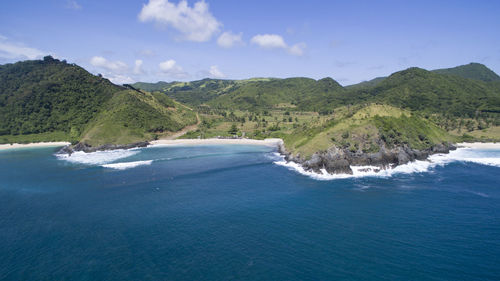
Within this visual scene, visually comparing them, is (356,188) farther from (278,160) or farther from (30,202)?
(30,202)

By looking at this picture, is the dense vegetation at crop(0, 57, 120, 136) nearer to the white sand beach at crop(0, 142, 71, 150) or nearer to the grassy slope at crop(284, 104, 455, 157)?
the white sand beach at crop(0, 142, 71, 150)

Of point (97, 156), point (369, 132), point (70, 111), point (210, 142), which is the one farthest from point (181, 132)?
point (369, 132)

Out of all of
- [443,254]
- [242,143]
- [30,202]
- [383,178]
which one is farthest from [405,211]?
[242,143]

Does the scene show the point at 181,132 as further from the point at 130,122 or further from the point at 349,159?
the point at 349,159

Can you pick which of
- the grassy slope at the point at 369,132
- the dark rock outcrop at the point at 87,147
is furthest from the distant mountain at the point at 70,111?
the grassy slope at the point at 369,132

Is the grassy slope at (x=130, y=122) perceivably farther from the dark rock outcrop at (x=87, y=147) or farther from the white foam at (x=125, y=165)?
the white foam at (x=125, y=165)

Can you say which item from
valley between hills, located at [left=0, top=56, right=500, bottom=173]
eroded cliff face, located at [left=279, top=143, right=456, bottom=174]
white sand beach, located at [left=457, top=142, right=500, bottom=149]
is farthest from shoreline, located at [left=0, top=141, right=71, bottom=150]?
white sand beach, located at [left=457, top=142, right=500, bottom=149]
